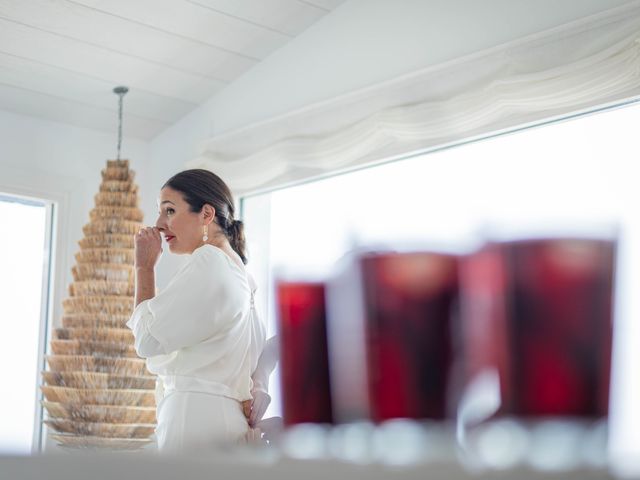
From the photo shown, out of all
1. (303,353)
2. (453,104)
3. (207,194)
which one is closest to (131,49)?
(453,104)

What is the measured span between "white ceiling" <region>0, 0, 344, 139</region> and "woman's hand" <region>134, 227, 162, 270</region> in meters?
1.37

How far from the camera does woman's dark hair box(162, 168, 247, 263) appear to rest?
6.48ft

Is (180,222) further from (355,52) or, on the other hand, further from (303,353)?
(303,353)

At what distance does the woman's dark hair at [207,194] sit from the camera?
1.98 m

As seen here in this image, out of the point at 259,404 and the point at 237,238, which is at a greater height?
the point at 237,238

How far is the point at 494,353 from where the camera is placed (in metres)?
0.24

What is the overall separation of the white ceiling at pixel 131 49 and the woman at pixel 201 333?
144 centimetres

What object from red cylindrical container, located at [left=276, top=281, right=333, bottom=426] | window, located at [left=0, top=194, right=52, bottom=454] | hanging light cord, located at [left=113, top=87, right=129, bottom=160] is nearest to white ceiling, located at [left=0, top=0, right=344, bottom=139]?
hanging light cord, located at [left=113, top=87, right=129, bottom=160]

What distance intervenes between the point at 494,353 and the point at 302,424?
0.28 feet

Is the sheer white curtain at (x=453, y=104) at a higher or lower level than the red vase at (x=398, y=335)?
higher

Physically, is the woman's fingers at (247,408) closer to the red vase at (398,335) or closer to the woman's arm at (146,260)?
the woman's arm at (146,260)

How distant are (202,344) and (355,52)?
6.08 feet

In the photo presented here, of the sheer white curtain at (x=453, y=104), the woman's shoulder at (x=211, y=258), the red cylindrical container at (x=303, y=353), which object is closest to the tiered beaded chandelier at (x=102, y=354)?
the sheer white curtain at (x=453, y=104)

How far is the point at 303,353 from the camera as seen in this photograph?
1.02 ft
